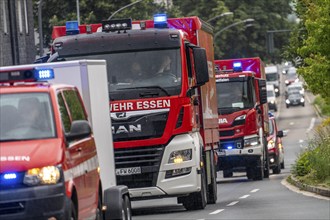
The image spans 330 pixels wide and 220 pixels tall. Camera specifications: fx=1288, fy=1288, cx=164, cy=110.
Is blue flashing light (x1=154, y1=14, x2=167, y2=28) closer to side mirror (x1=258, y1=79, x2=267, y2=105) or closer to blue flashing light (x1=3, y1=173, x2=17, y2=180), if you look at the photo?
blue flashing light (x1=3, y1=173, x2=17, y2=180)

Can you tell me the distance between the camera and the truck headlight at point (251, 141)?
113ft

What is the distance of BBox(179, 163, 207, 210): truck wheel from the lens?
23125 mm

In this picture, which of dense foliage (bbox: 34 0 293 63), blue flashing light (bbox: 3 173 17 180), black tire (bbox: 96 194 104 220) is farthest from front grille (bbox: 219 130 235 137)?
dense foliage (bbox: 34 0 293 63)

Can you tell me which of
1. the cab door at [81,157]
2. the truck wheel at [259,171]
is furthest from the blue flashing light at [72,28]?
the truck wheel at [259,171]

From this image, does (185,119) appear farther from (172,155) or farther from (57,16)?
(57,16)

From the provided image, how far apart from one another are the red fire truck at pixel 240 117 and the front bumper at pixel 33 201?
21.4 meters

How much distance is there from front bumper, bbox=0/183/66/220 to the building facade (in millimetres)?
37747

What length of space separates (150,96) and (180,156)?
1194 millimetres

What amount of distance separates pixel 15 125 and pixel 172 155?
8825mm

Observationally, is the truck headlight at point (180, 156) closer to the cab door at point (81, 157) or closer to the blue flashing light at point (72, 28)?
the blue flashing light at point (72, 28)

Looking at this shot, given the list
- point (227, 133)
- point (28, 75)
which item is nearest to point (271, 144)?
point (227, 133)

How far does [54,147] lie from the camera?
12.4 metres

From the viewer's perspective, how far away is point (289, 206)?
23.6m

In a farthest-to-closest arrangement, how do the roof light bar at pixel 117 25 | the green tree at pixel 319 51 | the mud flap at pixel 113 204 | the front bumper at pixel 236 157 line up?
1. the front bumper at pixel 236 157
2. the green tree at pixel 319 51
3. the roof light bar at pixel 117 25
4. the mud flap at pixel 113 204
